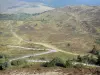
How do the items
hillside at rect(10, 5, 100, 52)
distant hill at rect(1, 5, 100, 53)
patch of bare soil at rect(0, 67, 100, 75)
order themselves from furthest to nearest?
1. hillside at rect(10, 5, 100, 52)
2. distant hill at rect(1, 5, 100, 53)
3. patch of bare soil at rect(0, 67, 100, 75)

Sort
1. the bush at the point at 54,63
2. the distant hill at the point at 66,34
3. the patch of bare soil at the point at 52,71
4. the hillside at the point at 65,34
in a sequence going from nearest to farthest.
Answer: the patch of bare soil at the point at 52,71
the bush at the point at 54,63
the distant hill at the point at 66,34
the hillside at the point at 65,34

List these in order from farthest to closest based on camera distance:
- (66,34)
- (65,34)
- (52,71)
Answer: (66,34) → (65,34) → (52,71)

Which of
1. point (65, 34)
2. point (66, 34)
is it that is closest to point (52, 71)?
point (65, 34)

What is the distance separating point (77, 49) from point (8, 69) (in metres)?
82.2

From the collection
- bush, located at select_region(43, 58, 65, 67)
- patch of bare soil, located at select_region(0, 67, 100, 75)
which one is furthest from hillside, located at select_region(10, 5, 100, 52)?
patch of bare soil, located at select_region(0, 67, 100, 75)

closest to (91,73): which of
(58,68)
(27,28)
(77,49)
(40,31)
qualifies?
(58,68)

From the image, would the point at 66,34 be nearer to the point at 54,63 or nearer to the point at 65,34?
the point at 65,34

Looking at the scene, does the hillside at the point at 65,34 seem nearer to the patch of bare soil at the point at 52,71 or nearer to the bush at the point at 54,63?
the bush at the point at 54,63

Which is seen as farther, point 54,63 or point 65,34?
point 65,34

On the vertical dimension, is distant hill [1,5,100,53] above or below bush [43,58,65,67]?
below

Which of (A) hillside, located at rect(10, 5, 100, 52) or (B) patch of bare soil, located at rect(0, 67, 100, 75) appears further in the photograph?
(A) hillside, located at rect(10, 5, 100, 52)

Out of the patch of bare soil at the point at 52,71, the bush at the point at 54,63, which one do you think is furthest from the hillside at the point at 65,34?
the patch of bare soil at the point at 52,71

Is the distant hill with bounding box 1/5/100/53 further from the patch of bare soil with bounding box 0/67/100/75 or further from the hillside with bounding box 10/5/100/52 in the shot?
the patch of bare soil with bounding box 0/67/100/75

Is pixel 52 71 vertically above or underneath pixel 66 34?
above
